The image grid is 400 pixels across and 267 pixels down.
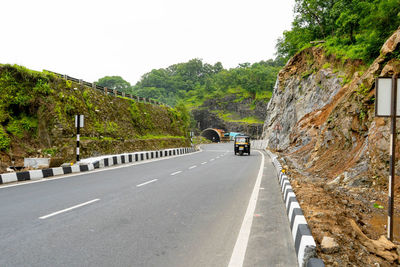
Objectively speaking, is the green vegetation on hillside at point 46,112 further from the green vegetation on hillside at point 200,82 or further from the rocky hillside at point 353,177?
the green vegetation on hillside at point 200,82

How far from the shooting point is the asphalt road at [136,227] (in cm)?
383

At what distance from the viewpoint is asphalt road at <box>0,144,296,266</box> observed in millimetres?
3832

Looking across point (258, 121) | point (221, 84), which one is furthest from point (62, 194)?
point (221, 84)

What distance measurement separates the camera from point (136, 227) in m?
5.10

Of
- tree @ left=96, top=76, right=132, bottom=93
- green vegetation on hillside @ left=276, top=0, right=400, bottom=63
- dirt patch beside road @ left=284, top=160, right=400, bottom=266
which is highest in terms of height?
tree @ left=96, top=76, right=132, bottom=93

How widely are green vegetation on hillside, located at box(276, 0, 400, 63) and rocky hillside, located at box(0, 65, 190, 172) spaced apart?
18.9 metres

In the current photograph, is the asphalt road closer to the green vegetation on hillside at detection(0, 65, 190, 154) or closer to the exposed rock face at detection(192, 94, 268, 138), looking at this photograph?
the green vegetation on hillside at detection(0, 65, 190, 154)

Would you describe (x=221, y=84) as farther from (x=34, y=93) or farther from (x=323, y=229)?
(x=323, y=229)

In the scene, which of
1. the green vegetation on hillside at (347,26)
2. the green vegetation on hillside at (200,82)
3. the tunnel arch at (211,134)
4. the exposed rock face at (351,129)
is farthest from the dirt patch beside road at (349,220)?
the green vegetation on hillside at (200,82)

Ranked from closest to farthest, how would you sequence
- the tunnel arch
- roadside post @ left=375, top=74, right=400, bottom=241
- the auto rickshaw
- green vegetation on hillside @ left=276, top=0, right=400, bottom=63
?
roadside post @ left=375, top=74, right=400, bottom=241, green vegetation on hillside @ left=276, top=0, right=400, bottom=63, the auto rickshaw, the tunnel arch

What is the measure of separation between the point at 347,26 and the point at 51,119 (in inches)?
988

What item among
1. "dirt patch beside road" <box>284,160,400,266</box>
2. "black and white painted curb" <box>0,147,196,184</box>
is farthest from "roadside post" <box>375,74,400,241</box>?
"black and white painted curb" <box>0,147,196,184</box>

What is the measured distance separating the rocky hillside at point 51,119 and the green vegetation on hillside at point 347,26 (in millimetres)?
18898

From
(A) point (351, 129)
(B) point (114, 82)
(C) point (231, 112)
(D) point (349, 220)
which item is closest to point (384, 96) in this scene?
(D) point (349, 220)
